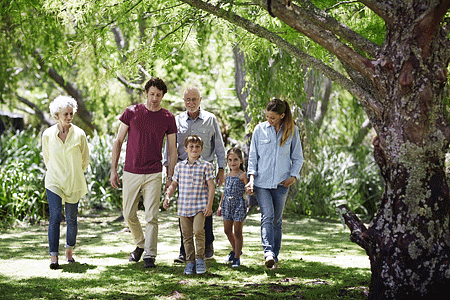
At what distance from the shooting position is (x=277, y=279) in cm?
504

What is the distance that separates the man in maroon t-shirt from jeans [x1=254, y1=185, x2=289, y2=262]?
3.44 feet

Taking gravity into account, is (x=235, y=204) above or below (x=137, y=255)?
above

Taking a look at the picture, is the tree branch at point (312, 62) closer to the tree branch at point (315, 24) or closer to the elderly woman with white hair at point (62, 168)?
the tree branch at point (315, 24)

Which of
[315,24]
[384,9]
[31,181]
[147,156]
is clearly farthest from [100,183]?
[384,9]

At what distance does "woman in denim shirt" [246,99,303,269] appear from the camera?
17.2 ft

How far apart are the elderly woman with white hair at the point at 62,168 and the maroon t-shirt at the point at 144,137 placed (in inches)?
19.0

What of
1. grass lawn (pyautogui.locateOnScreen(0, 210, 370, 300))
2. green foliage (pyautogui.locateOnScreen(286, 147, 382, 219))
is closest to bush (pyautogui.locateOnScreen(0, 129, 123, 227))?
grass lawn (pyautogui.locateOnScreen(0, 210, 370, 300))

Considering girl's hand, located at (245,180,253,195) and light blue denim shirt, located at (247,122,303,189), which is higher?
light blue denim shirt, located at (247,122,303,189)

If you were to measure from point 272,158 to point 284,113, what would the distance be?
443mm

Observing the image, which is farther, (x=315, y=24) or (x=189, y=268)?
(x=189, y=268)

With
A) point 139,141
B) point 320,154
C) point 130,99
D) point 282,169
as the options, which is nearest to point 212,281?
point 282,169

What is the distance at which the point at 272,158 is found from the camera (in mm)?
5336

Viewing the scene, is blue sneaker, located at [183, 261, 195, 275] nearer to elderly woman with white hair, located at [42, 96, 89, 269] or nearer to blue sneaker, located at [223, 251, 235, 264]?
blue sneaker, located at [223, 251, 235, 264]

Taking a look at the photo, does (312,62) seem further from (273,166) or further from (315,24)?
(273,166)
